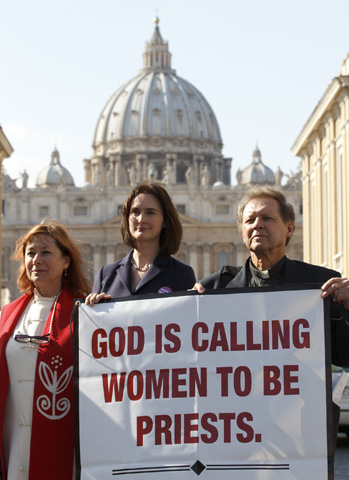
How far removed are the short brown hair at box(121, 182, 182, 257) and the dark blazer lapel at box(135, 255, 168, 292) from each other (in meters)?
0.05

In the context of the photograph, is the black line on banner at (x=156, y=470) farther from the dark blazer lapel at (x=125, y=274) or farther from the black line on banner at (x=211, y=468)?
the dark blazer lapel at (x=125, y=274)

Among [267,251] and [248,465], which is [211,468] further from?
[267,251]

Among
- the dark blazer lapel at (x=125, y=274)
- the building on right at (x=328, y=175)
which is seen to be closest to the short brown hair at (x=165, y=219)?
the dark blazer lapel at (x=125, y=274)

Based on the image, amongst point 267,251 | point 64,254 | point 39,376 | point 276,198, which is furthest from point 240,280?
point 39,376

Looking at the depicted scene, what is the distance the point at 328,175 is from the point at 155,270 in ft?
82.8

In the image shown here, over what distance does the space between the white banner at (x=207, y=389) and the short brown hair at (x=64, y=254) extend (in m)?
0.45

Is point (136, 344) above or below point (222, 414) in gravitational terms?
above

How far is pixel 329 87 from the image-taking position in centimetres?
2802

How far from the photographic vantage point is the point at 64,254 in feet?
17.1

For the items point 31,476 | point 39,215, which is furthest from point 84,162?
point 31,476

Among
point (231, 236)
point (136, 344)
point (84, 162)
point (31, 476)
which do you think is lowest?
point (31, 476)

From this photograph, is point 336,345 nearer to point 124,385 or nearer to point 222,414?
point 222,414

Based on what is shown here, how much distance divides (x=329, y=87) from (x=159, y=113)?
7322 centimetres

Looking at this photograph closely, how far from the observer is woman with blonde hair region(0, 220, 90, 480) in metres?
4.82
